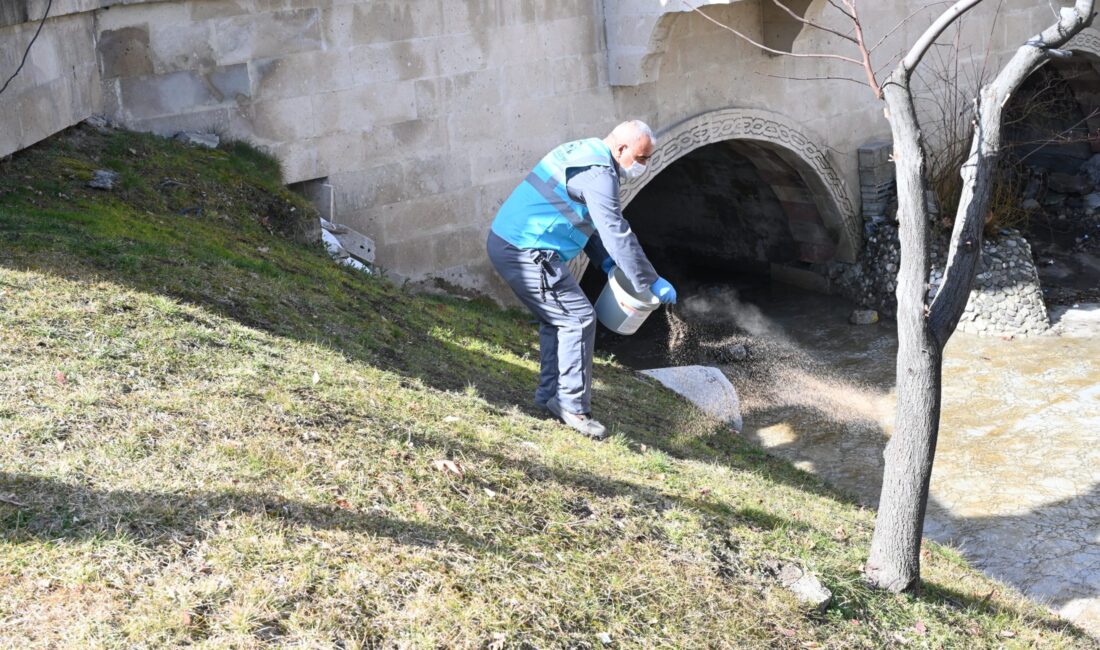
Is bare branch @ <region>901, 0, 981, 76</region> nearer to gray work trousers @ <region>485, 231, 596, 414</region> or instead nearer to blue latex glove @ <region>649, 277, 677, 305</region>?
blue latex glove @ <region>649, 277, 677, 305</region>

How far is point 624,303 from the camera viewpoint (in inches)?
217

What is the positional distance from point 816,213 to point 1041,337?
3002 millimetres

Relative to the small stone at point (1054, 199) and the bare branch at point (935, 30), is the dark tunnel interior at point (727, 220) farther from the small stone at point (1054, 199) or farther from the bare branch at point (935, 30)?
the bare branch at point (935, 30)

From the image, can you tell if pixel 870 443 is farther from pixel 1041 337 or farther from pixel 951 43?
pixel 951 43

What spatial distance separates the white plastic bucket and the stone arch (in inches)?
201

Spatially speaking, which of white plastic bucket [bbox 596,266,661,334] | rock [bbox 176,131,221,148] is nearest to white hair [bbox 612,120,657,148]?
white plastic bucket [bbox 596,266,661,334]

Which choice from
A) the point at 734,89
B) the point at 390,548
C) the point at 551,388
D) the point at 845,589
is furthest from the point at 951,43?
the point at 390,548

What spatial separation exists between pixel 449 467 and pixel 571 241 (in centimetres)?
156

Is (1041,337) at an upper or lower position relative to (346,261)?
lower

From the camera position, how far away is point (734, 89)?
11.3 m

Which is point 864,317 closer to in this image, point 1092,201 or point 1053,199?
point 1092,201

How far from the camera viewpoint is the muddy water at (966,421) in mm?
6863

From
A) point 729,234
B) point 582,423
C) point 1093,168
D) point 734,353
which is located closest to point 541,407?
point 582,423

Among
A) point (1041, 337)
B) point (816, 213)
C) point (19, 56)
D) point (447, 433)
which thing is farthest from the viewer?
point (816, 213)
